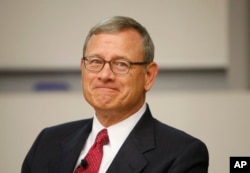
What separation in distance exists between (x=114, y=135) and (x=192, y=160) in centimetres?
28

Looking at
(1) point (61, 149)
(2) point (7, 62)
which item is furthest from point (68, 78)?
(1) point (61, 149)

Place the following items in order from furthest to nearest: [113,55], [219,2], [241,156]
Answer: [219,2], [241,156], [113,55]

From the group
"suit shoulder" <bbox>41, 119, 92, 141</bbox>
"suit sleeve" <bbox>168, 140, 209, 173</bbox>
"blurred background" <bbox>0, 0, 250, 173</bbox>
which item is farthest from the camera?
"blurred background" <bbox>0, 0, 250, 173</bbox>

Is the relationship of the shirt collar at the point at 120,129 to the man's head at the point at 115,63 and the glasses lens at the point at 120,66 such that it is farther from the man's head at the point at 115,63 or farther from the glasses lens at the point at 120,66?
the glasses lens at the point at 120,66

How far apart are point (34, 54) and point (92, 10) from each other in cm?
37

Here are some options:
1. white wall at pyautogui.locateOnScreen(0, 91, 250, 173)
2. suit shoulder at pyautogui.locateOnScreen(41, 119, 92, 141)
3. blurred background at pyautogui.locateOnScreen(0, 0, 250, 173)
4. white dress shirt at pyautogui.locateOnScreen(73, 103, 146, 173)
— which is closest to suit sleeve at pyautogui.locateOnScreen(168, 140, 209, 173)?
white dress shirt at pyautogui.locateOnScreen(73, 103, 146, 173)

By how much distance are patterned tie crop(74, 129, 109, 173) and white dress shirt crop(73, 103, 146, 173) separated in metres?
0.01

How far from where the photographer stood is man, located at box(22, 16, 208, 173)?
1.41 m

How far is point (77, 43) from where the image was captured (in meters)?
2.26

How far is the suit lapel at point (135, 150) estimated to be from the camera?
1.41m

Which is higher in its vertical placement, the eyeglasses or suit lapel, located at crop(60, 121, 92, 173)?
the eyeglasses

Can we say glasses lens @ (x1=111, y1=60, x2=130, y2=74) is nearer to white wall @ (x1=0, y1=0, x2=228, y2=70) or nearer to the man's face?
the man's face

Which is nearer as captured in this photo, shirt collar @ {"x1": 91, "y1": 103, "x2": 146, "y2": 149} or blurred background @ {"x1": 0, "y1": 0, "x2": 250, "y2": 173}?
shirt collar @ {"x1": 91, "y1": 103, "x2": 146, "y2": 149}

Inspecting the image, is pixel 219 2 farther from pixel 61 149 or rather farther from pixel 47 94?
pixel 61 149
